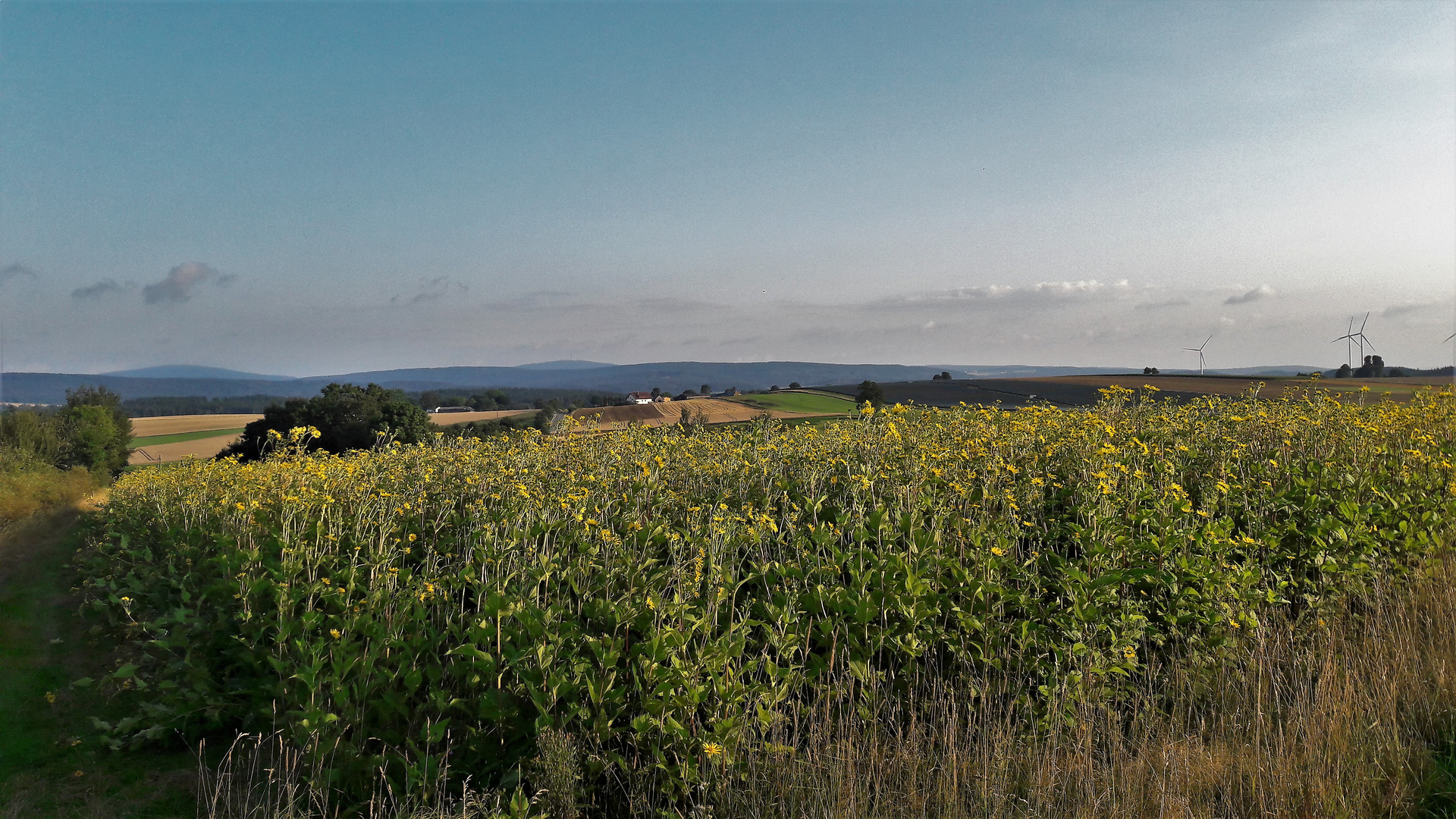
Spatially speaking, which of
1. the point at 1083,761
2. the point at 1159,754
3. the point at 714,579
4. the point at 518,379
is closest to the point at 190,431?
the point at 714,579

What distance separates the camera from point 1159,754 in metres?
3.94

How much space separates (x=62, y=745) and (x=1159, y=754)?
7916mm

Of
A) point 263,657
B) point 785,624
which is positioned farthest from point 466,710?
point 263,657

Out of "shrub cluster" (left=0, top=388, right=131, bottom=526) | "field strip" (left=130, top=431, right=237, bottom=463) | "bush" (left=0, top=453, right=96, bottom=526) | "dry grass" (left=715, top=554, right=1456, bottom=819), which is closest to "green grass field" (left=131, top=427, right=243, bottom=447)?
"field strip" (left=130, top=431, right=237, bottom=463)

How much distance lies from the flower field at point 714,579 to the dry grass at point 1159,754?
20cm

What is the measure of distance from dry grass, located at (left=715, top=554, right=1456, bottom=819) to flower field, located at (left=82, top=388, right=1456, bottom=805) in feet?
0.66

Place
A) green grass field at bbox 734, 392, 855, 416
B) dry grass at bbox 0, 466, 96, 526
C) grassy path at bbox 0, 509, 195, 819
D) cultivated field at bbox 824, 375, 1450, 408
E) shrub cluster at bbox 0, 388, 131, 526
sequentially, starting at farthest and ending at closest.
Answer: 1. shrub cluster at bbox 0, 388, 131, 526
2. dry grass at bbox 0, 466, 96, 526
3. cultivated field at bbox 824, 375, 1450, 408
4. green grass field at bbox 734, 392, 855, 416
5. grassy path at bbox 0, 509, 195, 819

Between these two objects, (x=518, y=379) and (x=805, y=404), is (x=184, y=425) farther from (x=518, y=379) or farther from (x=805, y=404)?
(x=518, y=379)

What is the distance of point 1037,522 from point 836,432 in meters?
2.38

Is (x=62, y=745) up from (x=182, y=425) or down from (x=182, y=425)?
down

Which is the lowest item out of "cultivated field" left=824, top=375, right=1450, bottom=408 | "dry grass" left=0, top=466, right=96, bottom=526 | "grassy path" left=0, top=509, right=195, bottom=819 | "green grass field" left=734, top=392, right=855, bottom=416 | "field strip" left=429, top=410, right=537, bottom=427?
"dry grass" left=0, top=466, right=96, bottom=526

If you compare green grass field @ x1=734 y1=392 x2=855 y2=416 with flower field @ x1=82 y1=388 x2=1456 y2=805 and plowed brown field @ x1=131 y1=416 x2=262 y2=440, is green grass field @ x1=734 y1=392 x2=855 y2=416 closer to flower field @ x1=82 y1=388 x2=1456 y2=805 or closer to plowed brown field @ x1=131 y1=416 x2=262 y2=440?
flower field @ x1=82 y1=388 x2=1456 y2=805

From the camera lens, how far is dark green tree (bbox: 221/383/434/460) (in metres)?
35.9

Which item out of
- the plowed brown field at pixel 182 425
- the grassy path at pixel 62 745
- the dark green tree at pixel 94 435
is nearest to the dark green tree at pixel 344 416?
the dark green tree at pixel 94 435
